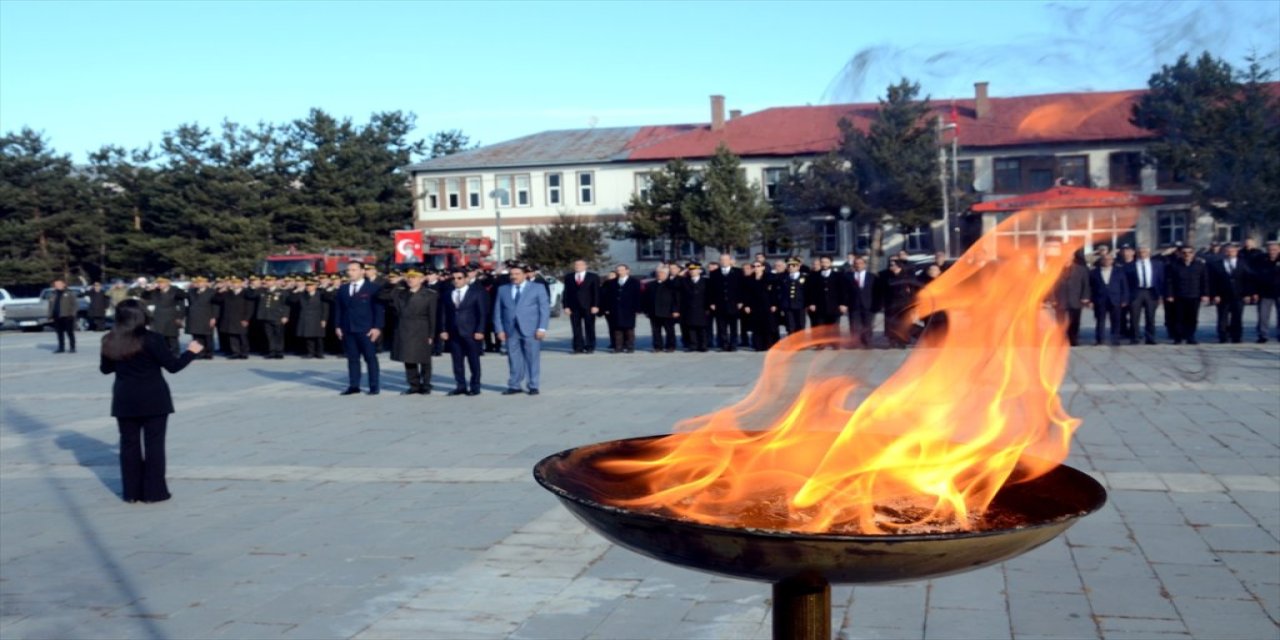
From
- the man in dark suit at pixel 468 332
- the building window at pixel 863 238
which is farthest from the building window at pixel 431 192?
the man in dark suit at pixel 468 332

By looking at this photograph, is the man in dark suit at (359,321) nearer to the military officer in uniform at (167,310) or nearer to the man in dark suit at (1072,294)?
the military officer in uniform at (167,310)

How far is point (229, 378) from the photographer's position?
61.6ft

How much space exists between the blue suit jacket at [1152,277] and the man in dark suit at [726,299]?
666 centimetres

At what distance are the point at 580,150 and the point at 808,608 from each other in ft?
190

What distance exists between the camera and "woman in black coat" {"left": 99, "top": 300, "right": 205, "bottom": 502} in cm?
846

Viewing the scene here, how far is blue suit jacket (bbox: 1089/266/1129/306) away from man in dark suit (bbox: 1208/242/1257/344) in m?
1.35

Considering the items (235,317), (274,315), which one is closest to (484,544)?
(274,315)

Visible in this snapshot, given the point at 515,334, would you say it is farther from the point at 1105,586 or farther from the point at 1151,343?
the point at 1151,343

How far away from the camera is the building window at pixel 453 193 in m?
62.6

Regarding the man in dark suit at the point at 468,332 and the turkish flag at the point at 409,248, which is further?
the turkish flag at the point at 409,248

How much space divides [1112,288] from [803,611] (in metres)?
18.1

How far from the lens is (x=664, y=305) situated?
2159 centimetres

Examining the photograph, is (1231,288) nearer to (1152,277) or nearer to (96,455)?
(1152,277)

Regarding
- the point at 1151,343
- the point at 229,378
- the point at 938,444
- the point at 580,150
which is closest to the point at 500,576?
the point at 938,444
